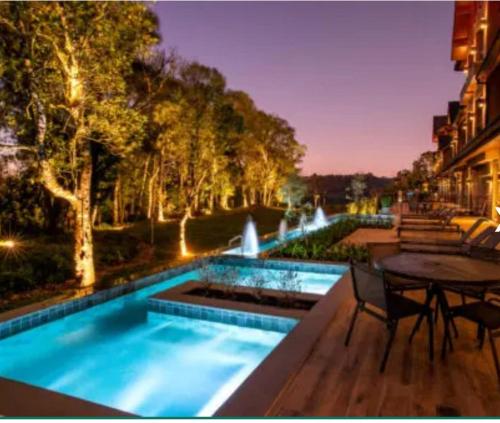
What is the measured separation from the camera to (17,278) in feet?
24.7

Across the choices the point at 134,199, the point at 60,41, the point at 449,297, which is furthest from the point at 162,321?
the point at 134,199

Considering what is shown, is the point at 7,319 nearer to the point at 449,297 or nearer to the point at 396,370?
the point at 396,370

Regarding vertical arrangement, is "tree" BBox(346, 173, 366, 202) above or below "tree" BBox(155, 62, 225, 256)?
below

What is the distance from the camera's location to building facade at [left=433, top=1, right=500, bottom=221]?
11.2 metres

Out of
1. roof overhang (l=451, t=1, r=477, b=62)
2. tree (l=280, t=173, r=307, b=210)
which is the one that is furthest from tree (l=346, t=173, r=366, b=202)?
roof overhang (l=451, t=1, r=477, b=62)

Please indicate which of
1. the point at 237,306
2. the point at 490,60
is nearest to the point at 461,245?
the point at 237,306

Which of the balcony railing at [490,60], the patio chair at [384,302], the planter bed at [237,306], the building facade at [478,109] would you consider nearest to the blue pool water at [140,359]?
the planter bed at [237,306]

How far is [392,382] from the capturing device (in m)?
2.98

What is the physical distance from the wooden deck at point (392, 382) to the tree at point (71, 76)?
5.71m

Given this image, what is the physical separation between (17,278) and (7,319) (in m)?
2.77

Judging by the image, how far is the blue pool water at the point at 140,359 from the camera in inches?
159

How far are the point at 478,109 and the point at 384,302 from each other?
58.7 ft

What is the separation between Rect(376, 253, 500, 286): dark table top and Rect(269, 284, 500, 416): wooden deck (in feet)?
2.37

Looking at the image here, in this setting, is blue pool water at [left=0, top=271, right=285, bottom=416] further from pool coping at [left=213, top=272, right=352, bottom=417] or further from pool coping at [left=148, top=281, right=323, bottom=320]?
pool coping at [left=213, top=272, right=352, bottom=417]
